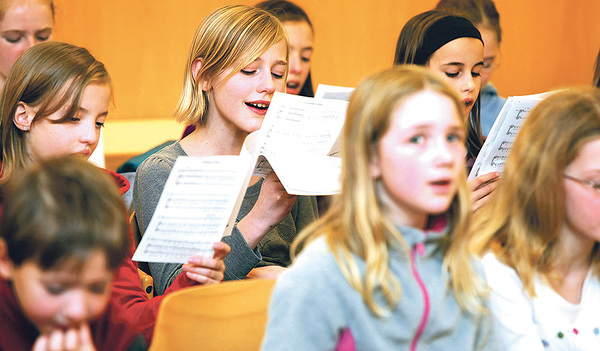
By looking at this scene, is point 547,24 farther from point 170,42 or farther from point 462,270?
point 462,270

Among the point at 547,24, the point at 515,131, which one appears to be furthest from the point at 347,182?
the point at 547,24

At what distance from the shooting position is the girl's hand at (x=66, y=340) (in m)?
1.18

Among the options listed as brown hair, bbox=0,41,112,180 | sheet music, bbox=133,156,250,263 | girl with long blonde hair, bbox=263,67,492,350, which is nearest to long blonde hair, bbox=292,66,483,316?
girl with long blonde hair, bbox=263,67,492,350

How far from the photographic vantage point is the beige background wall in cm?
418

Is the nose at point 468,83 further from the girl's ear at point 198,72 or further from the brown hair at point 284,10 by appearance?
the brown hair at point 284,10

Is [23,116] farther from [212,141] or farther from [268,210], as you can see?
[268,210]

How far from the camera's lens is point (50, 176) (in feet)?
3.94

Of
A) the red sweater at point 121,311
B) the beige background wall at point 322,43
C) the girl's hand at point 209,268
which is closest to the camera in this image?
the red sweater at point 121,311

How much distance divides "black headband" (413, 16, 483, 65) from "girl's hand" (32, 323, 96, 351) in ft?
5.03

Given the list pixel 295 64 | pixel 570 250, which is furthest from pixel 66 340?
pixel 295 64

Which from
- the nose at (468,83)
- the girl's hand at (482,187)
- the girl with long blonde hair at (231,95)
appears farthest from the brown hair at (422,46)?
the girl with long blonde hair at (231,95)

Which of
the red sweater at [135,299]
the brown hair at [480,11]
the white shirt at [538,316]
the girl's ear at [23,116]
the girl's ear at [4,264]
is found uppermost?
the brown hair at [480,11]

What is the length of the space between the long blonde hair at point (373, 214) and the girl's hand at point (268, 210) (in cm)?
56

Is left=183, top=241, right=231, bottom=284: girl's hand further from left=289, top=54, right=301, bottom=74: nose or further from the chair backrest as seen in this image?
left=289, top=54, right=301, bottom=74: nose
